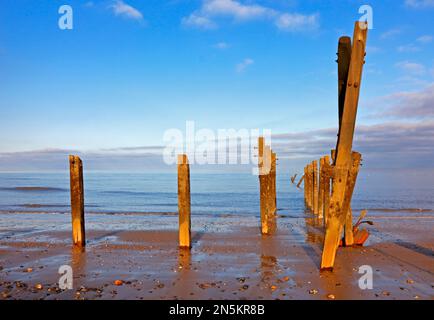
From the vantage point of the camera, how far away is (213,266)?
26.5 ft

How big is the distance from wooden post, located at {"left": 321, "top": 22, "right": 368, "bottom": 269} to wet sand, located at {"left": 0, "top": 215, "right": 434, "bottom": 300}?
81 centimetres

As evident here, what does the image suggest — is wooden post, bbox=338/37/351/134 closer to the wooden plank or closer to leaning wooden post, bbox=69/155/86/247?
leaning wooden post, bbox=69/155/86/247

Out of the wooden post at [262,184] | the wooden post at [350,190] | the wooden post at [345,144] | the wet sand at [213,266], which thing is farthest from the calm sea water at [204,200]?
the wooden post at [345,144]

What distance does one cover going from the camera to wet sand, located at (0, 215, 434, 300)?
6.22 meters

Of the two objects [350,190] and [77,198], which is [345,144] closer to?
[350,190]

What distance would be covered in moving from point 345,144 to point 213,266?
12.8ft

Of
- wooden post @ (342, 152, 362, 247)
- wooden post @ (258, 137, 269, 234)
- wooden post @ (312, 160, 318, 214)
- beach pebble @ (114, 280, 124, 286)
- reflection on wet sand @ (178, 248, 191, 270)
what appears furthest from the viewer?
wooden post @ (312, 160, 318, 214)

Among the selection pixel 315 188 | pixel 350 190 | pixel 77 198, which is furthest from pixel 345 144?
pixel 315 188

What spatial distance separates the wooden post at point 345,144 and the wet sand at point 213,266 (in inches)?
31.8

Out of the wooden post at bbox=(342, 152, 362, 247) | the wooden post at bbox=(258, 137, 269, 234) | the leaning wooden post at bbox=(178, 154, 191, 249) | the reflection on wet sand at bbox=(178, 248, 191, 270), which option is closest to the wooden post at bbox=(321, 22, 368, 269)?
the wooden post at bbox=(342, 152, 362, 247)

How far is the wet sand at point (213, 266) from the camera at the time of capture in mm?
6219
